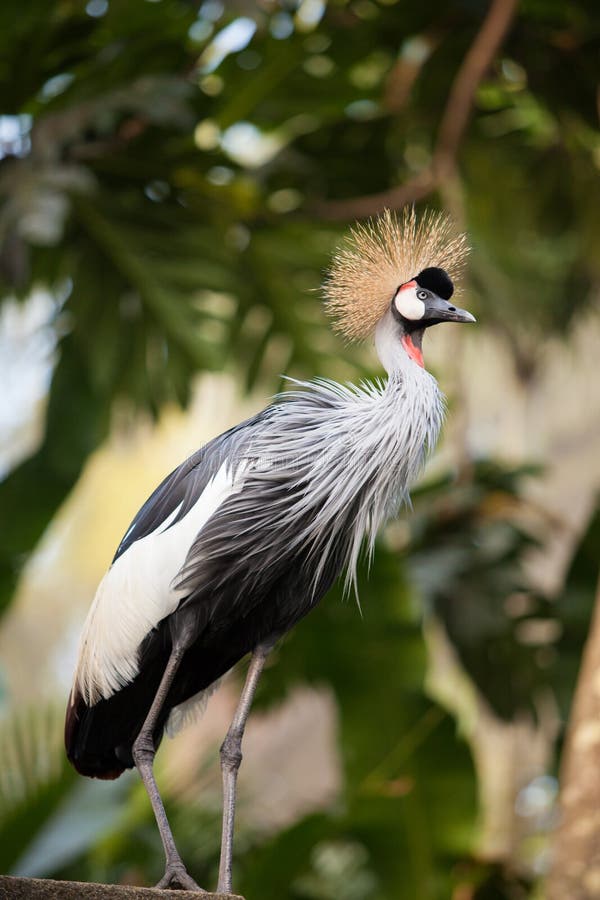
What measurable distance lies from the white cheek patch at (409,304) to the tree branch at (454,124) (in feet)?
8.58

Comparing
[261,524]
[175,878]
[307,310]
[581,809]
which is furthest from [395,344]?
[307,310]

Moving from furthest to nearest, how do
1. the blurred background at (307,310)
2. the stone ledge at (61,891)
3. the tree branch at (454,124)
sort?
the tree branch at (454,124) < the blurred background at (307,310) < the stone ledge at (61,891)

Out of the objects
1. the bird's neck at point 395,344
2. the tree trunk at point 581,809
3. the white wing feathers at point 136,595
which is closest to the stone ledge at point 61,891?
the white wing feathers at point 136,595

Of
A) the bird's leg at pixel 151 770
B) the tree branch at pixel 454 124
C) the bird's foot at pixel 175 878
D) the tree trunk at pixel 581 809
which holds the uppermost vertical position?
the bird's leg at pixel 151 770

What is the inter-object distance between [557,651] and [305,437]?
4.12 m

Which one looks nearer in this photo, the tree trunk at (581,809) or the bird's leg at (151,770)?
the bird's leg at (151,770)

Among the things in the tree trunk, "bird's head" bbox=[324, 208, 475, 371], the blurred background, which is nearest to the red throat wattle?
"bird's head" bbox=[324, 208, 475, 371]

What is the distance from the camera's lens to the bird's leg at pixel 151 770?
152 cm

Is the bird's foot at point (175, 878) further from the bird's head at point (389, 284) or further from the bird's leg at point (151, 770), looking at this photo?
the bird's head at point (389, 284)

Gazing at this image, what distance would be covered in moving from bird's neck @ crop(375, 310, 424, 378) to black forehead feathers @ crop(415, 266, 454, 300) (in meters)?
0.06

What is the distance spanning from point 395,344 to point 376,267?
0.11 meters

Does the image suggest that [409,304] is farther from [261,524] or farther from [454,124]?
[454,124]

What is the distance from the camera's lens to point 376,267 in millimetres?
1604

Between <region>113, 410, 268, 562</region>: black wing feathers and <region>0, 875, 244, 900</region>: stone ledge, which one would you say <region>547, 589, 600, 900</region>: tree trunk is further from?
<region>113, 410, 268, 562</region>: black wing feathers
